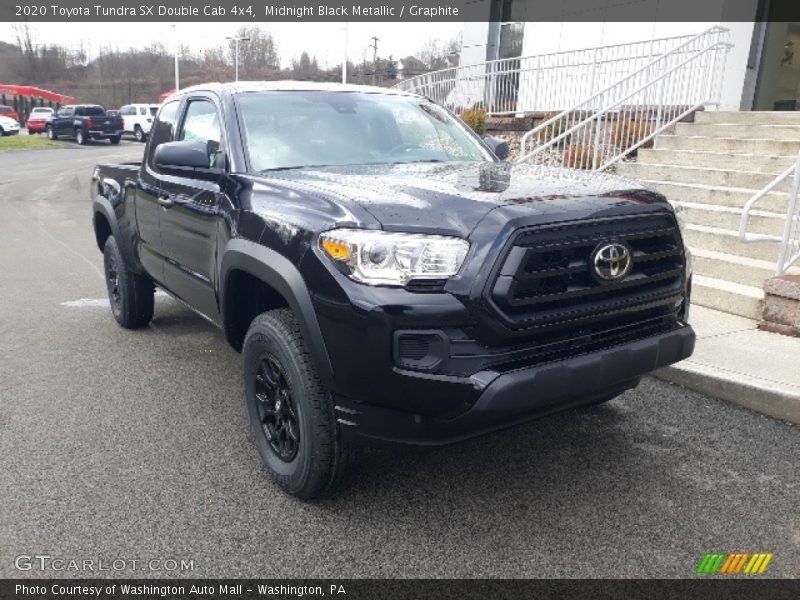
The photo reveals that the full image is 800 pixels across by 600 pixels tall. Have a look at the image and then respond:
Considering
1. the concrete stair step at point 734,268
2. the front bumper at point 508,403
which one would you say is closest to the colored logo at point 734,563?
the front bumper at point 508,403

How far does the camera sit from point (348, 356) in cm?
262

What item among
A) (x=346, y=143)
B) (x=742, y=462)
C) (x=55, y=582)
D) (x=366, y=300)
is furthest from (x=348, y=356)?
(x=742, y=462)

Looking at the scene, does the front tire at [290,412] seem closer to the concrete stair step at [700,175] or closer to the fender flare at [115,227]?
the fender flare at [115,227]

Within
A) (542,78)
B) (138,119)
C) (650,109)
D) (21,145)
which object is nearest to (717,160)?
(650,109)

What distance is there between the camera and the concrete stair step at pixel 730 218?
622 cm

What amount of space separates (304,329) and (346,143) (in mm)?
1495

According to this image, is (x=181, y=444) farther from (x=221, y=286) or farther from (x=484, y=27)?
(x=484, y=27)

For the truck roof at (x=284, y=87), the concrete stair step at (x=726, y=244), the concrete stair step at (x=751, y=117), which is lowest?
the concrete stair step at (x=726, y=244)

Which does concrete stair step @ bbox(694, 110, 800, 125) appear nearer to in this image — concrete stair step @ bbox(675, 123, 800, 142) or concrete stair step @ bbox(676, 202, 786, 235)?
concrete stair step @ bbox(675, 123, 800, 142)

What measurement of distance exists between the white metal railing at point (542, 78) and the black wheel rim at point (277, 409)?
8.10 metres

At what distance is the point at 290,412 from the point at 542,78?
38.6 feet

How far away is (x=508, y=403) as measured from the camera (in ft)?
8.30

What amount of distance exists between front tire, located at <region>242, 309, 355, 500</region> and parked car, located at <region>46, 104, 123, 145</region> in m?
35.3

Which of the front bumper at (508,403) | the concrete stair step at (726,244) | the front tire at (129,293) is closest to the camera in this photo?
the front bumper at (508,403)
